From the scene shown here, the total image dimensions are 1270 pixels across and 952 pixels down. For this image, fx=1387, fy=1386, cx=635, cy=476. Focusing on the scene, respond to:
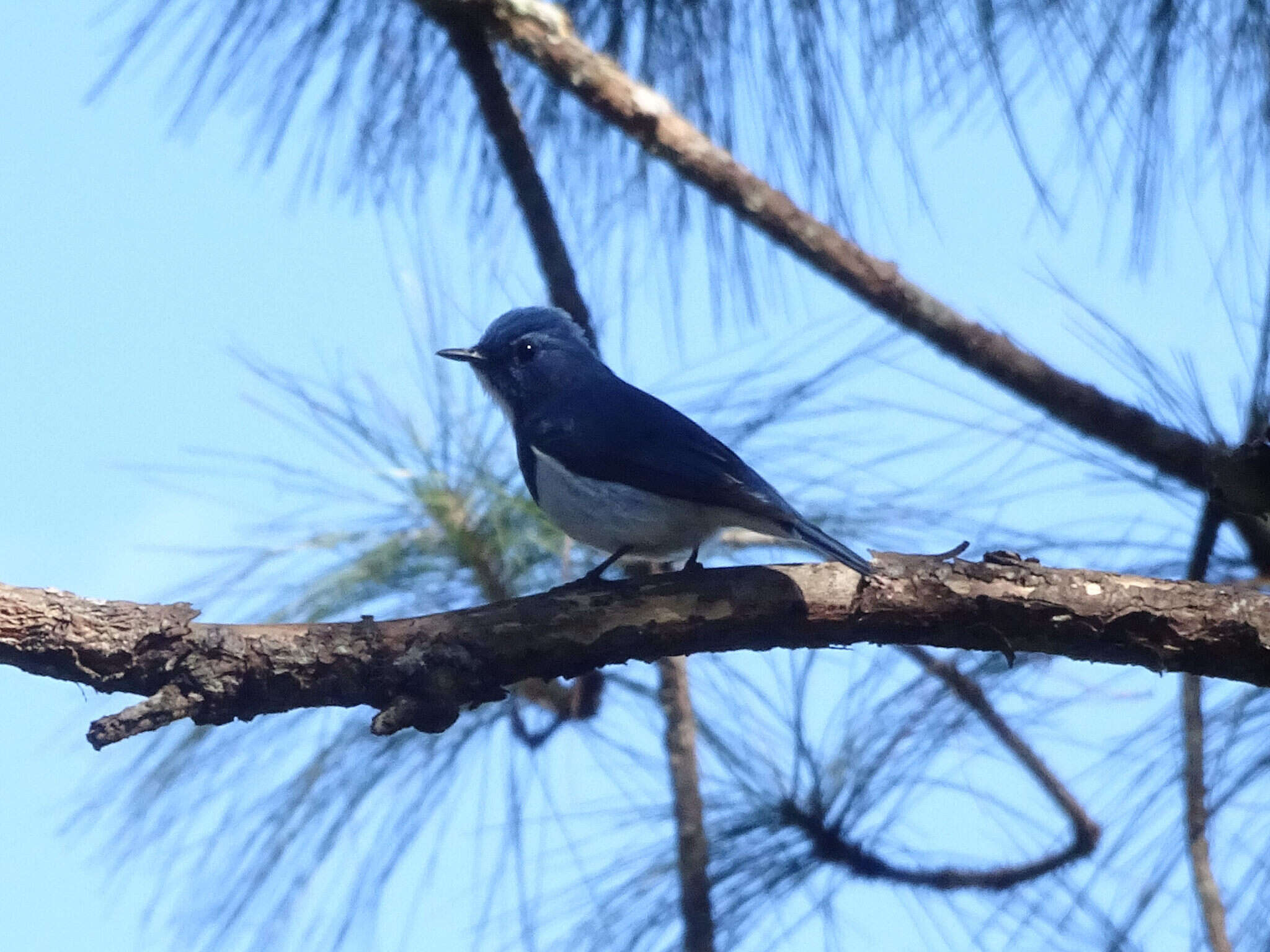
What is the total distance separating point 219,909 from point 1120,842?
5.24 feet

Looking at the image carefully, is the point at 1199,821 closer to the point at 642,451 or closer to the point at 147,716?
the point at 642,451

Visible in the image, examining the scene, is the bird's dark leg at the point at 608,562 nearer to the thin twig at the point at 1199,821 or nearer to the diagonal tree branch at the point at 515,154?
the diagonal tree branch at the point at 515,154

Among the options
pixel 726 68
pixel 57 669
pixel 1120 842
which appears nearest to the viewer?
pixel 57 669

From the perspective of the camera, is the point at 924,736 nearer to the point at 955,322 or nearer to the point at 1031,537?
the point at 1031,537

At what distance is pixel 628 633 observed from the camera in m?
1.95

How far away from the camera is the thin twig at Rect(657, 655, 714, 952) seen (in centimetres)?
236

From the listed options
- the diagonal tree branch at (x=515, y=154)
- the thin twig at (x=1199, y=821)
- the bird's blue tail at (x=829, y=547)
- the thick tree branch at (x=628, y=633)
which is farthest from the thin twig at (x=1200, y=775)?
the diagonal tree branch at (x=515, y=154)

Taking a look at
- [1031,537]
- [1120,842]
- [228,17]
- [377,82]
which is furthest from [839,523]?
[228,17]

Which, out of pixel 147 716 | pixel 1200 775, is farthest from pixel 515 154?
pixel 1200 775

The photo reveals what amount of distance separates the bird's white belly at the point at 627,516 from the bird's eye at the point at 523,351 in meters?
0.50

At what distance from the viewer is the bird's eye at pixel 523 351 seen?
2.96m

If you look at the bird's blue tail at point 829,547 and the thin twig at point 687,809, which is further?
the thin twig at point 687,809

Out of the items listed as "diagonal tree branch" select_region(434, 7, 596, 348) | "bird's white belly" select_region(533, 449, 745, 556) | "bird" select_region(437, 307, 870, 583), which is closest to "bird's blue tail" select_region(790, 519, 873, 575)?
"bird" select_region(437, 307, 870, 583)

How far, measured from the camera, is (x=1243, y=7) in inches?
93.3
